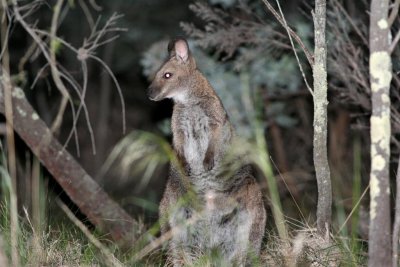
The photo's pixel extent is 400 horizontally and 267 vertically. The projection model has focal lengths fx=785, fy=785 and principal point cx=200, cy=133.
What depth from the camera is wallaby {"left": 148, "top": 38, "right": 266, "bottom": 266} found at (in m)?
5.46

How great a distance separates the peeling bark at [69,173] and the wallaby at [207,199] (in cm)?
Answer: 114

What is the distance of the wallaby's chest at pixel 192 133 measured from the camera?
227 inches

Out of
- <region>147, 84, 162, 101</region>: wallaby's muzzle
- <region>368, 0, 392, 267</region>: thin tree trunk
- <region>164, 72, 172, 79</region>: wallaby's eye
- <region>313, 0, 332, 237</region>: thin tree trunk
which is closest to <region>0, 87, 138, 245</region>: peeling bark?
<region>147, 84, 162, 101</region>: wallaby's muzzle

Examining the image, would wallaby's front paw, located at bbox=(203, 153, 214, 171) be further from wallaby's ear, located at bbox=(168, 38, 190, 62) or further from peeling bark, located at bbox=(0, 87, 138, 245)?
peeling bark, located at bbox=(0, 87, 138, 245)

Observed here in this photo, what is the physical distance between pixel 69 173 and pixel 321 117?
2813mm

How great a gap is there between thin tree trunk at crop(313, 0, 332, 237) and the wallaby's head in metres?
1.61

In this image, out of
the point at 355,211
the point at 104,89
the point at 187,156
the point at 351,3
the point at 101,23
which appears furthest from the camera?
the point at 104,89

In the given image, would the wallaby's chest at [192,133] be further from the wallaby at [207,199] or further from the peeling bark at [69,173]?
the peeling bark at [69,173]

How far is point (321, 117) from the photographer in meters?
4.76

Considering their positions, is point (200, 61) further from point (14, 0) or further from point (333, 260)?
point (333, 260)

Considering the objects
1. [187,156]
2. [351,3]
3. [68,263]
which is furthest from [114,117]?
[68,263]

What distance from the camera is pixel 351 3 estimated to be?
9.02 metres

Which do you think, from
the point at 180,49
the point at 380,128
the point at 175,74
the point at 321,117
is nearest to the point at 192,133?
the point at 175,74

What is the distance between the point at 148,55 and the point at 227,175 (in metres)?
4.29
